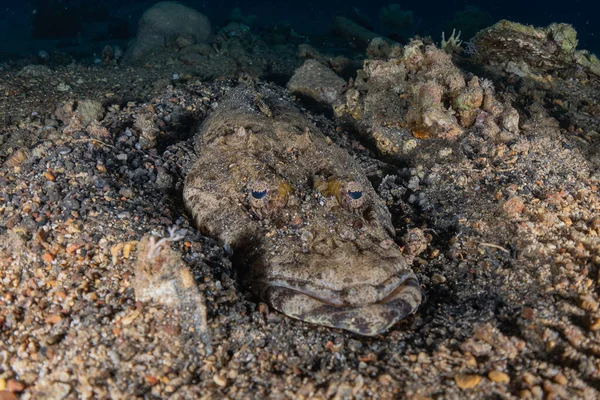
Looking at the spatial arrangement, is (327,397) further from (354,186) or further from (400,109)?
(400,109)

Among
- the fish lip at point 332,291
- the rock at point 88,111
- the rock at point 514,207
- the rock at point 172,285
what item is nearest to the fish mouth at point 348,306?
the fish lip at point 332,291

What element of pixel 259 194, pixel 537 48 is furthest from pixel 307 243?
pixel 537 48

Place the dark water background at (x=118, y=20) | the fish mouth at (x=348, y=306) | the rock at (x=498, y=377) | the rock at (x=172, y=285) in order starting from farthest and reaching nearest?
the dark water background at (x=118, y=20)
the fish mouth at (x=348, y=306)
the rock at (x=172, y=285)
the rock at (x=498, y=377)

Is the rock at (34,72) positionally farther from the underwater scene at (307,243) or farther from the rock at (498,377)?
the rock at (498,377)

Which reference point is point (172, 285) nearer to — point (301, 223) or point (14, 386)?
point (14, 386)

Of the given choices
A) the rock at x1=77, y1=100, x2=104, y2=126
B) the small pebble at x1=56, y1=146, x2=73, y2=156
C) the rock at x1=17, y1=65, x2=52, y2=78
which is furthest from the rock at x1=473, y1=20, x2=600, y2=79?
the rock at x1=17, y1=65, x2=52, y2=78

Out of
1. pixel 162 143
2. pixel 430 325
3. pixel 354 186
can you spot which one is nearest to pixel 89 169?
pixel 162 143

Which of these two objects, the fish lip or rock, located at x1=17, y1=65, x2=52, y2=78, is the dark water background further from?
the fish lip

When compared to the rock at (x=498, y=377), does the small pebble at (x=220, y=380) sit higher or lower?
lower
